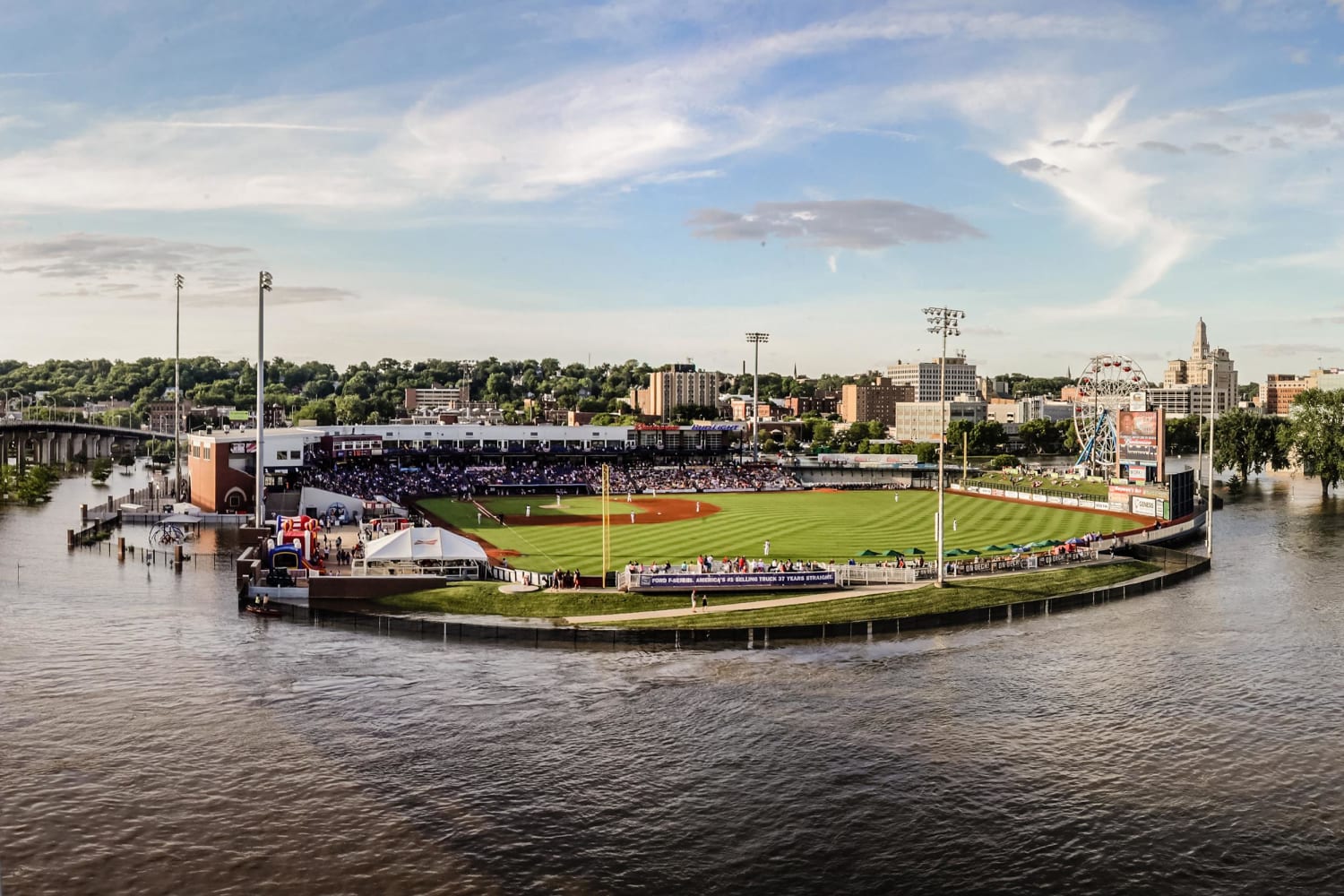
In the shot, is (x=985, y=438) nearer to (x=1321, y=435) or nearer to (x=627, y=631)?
(x=1321, y=435)

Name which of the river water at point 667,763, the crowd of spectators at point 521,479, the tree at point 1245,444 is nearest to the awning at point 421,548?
the river water at point 667,763

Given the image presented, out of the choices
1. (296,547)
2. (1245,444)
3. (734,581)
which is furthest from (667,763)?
(1245,444)

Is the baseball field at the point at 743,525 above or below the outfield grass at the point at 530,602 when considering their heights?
above

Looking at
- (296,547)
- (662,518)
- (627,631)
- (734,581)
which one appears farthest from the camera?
(662,518)

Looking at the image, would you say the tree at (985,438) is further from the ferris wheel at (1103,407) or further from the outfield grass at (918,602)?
the outfield grass at (918,602)

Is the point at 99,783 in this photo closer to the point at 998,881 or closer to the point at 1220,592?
the point at 998,881

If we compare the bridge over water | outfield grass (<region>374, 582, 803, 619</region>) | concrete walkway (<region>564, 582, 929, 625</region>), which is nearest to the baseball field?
outfield grass (<region>374, 582, 803, 619</region>)
